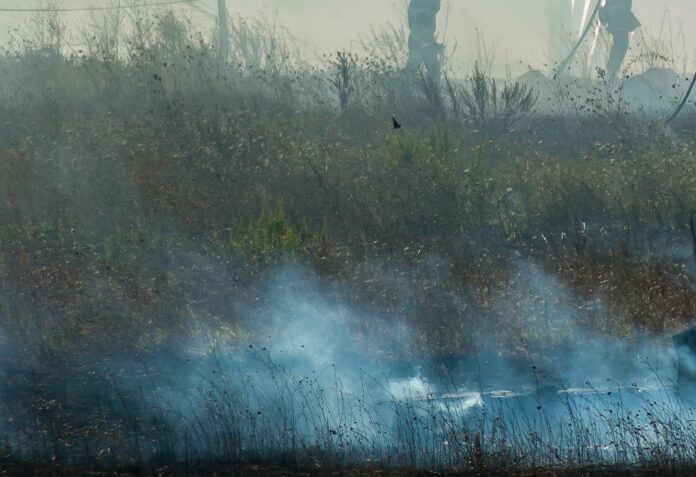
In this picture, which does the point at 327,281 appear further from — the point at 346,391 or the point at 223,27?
the point at 223,27

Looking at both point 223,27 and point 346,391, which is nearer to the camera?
point 346,391

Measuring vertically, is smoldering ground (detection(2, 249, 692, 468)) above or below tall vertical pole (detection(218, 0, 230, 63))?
below

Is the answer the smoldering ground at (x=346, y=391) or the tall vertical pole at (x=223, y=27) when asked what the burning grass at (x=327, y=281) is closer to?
the smoldering ground at (x=346, y=391)

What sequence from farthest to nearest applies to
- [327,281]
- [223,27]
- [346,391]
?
1. [223,27]
2. [327,281]
3. [346,391]

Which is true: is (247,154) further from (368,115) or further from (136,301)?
(136,301)

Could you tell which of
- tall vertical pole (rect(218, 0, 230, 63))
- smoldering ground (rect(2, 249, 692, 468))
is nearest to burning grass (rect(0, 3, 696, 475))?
smoldering ground (rect(2, 249, 692, 468))

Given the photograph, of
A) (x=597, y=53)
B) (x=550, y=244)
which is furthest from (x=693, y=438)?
(x=597, y=53)

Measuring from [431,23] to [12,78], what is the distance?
9553 millimetres

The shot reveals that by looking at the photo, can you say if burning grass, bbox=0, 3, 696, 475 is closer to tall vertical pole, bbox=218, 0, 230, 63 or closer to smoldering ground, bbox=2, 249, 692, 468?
smoldering ground, bbox=2, 249, 692, 468

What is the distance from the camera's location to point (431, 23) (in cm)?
2281

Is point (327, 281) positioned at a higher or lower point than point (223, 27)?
lower

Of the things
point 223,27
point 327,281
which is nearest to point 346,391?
point 327,281

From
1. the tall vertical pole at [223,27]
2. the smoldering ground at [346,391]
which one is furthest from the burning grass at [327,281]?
the tall vertical pole at [223,27]

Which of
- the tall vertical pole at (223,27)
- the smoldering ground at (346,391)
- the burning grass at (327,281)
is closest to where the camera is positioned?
the smoldering ground at (346,391)
